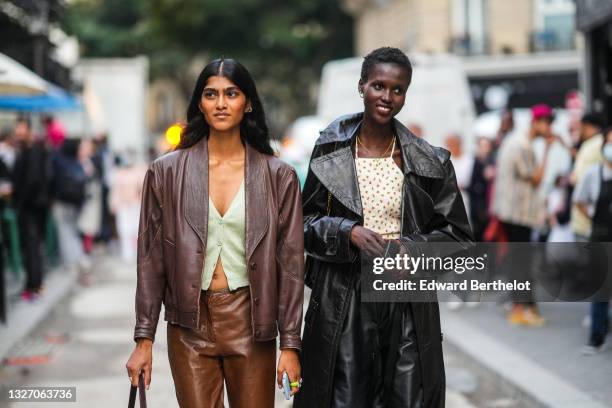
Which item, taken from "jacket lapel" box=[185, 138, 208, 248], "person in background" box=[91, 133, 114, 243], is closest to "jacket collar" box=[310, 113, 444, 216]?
"jacket lapel" box=[185, 138, 208, 248]

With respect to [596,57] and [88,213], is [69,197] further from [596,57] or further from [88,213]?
[596,57]

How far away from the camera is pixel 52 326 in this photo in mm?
10289

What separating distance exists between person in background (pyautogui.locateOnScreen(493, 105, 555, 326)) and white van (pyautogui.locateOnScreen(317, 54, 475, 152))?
16.1 ft

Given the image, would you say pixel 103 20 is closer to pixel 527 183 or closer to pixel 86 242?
pixel 86 242

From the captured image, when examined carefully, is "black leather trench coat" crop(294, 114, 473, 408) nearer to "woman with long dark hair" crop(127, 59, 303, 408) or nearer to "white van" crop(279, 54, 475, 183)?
"woman with long dark hair" crop(127, 59, 303, 408)

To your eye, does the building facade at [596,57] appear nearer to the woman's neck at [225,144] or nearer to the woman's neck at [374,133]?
the woman's neck at [374,133]

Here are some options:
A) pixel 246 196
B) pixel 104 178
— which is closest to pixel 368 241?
pixel 246 196

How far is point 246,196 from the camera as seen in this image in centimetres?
377

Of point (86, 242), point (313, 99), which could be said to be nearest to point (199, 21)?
point (313, 99)

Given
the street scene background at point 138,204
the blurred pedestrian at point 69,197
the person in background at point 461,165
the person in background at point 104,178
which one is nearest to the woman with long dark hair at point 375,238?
the street scene background at point 138,204

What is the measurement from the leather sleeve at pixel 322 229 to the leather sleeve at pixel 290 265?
0.44 feet

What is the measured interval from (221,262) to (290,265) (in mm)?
260

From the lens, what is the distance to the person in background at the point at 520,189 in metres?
9.95

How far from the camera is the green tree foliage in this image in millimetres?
40438
